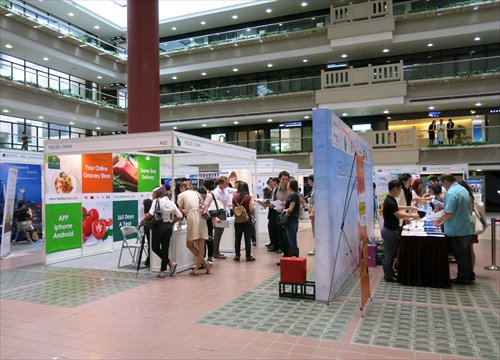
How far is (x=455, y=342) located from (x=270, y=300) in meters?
2.27

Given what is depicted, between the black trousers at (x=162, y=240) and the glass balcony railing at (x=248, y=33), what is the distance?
19.0 meters

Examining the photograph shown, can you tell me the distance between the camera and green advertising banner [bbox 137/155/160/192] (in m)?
10.5

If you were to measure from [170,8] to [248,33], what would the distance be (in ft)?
16.8

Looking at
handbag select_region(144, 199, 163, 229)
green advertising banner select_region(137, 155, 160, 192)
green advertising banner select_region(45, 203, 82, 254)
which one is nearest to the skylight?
green advertising banner select_region(137, 155, 160, 192)

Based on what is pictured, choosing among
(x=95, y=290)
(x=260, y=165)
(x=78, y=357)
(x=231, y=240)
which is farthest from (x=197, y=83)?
(x=78, y=357)

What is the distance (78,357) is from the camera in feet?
11.7

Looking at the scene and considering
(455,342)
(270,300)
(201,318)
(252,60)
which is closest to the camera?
(455,342)

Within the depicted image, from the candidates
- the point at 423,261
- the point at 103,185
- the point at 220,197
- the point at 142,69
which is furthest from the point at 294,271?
the point at 142,69

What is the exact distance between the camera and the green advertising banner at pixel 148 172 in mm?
10500

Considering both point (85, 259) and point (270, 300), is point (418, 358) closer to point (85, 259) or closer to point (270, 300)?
point (270, 300)

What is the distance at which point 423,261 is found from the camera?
5.96 m

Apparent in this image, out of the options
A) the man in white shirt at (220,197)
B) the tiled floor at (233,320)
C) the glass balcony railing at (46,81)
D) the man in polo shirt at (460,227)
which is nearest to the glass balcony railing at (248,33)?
the glass balcony railing at (46,81)

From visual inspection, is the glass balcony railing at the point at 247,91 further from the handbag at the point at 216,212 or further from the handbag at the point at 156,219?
the handbag at the point at 156,219

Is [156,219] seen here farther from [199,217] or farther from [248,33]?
[248,33]
